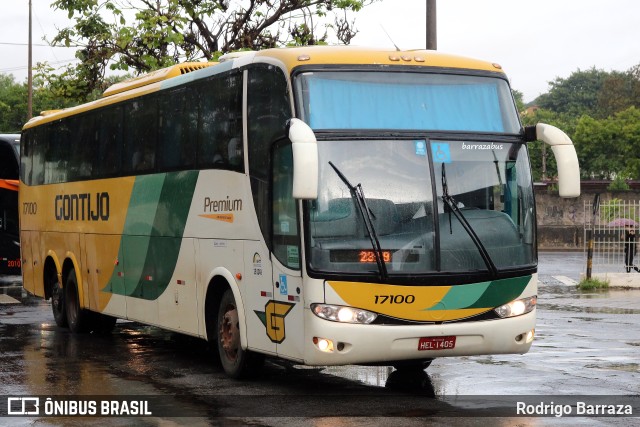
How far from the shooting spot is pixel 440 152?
11203 mm

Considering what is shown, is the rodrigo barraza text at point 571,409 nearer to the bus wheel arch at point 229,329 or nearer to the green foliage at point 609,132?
the bus wheel arch at point 229,329

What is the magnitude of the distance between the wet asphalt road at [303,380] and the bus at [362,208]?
0.43 m

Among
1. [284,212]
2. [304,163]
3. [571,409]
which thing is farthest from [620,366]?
[304,163]

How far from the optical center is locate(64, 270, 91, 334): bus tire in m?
18.0

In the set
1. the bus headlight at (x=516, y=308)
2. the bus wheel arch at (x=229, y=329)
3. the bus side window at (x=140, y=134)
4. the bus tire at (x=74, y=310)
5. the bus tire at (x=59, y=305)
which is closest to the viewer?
the bus headlight at (x=516, y=308)

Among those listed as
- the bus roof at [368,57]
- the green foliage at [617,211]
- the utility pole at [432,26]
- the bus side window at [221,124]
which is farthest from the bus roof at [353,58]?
the green foliage at [617,211]

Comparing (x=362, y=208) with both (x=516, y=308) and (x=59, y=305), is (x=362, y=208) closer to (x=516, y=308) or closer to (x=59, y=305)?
(x=516, y=308)

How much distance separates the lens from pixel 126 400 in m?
11.1

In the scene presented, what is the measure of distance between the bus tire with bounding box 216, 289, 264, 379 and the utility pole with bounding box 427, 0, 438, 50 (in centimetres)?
1020

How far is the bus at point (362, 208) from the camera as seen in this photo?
10773 mm

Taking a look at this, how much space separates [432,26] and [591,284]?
8822mm

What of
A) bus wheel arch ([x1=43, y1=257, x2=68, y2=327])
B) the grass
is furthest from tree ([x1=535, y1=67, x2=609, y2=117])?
bus wheel arch ([x1=43, y1=257, x2=68, y2=327])

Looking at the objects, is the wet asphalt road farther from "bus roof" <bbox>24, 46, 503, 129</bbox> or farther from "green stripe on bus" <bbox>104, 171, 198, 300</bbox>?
"bus roof" <bbox>24, 46, 503, 129</bbox>

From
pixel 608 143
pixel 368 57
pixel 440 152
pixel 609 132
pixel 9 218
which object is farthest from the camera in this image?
pixel 608 143
